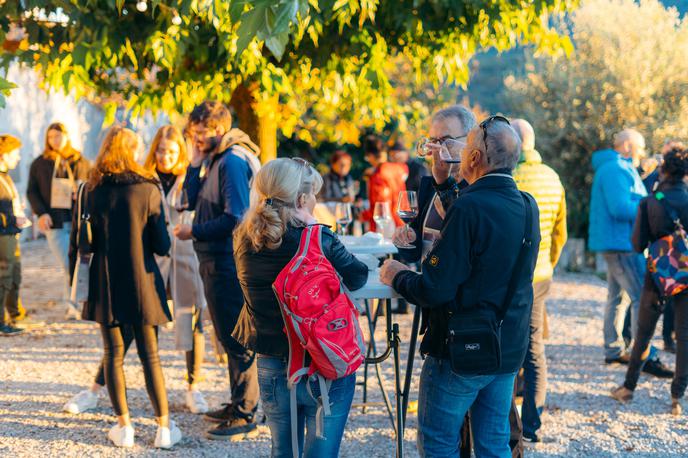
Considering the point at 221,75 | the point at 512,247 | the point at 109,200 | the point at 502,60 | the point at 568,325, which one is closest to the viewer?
the point at 512,247

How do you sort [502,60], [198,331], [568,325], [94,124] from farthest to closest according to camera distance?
[502,60]
[94,124]
[568,325]
[198,331]

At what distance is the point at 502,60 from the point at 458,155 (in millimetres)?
33959

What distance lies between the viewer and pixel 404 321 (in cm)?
884

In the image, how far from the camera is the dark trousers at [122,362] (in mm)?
4562

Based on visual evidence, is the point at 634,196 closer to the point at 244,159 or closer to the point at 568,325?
the point at 568,325

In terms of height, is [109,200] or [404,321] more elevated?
[109,200]

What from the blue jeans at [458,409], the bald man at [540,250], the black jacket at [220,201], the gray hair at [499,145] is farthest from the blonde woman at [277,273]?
the bald man at [540,250]

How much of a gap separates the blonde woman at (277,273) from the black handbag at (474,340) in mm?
441

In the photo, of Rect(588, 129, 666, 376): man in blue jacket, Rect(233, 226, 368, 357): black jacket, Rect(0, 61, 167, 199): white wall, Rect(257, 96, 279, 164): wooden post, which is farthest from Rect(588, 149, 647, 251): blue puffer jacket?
Rect(0, 61, 167, 199): white wall

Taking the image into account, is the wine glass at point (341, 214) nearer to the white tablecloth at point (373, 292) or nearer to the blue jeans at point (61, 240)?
the white tablecloth at point (373, 292)

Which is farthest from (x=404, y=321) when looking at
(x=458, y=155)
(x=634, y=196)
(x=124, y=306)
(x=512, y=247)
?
(x=512, y=247)

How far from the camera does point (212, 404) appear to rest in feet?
18.5

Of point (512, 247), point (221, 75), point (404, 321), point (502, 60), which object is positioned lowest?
point (404, 321)

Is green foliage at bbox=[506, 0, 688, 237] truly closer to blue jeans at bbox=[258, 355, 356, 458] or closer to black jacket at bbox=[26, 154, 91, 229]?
black jacket at bbox=[26, 154, 91, 229]
